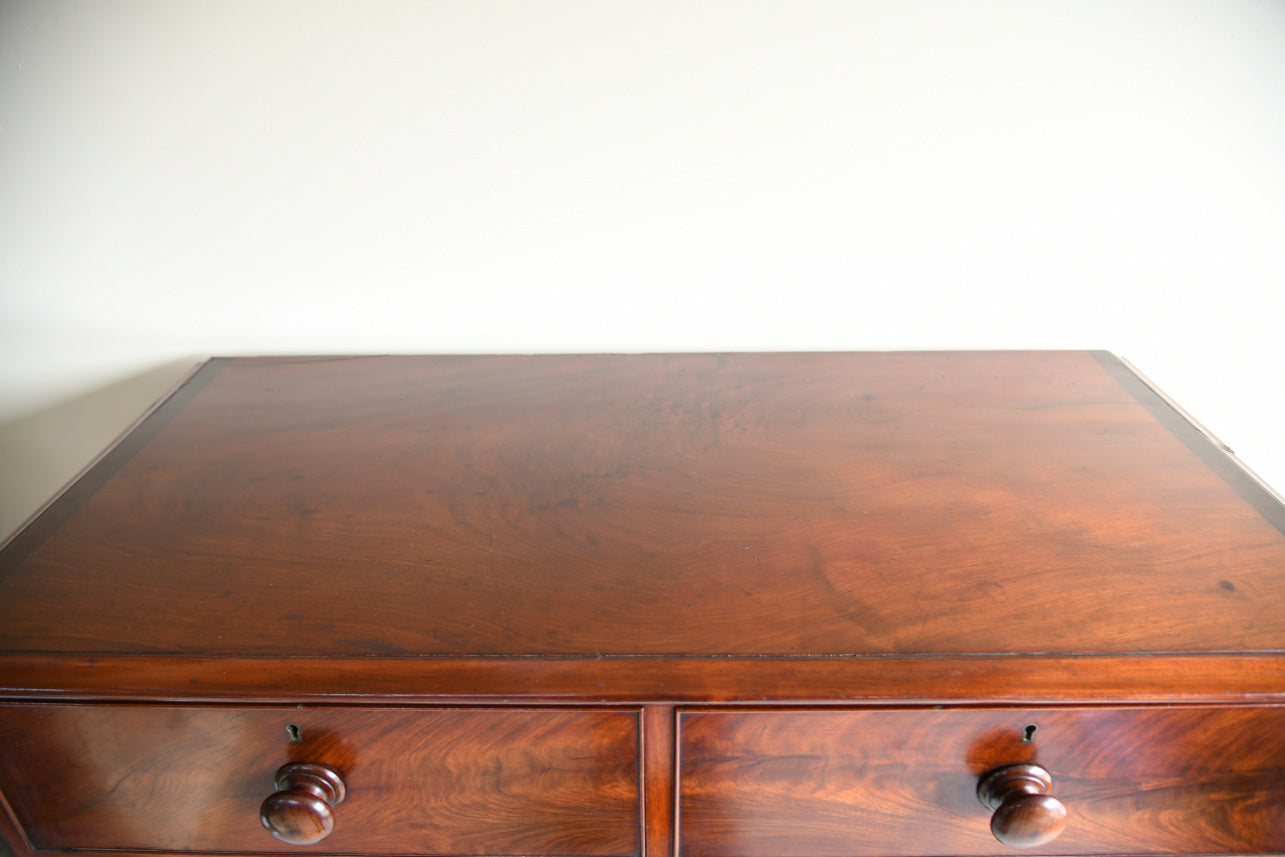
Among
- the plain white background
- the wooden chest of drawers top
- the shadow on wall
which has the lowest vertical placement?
the wooden chest of drawers top

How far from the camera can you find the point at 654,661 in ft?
1.82

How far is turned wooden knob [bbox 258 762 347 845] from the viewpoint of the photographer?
586 millimetres

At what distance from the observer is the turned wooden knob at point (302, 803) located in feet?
1.92

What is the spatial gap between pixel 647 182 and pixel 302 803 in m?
0.67

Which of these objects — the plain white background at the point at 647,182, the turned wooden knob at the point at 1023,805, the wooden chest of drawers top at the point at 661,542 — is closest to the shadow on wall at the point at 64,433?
the plain white background at the point at 647,182

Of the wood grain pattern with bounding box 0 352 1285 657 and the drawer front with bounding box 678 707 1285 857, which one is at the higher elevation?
the wood grain pattern with bounding box 0 352 1285 657

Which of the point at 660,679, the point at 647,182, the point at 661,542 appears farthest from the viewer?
the point at 647,182

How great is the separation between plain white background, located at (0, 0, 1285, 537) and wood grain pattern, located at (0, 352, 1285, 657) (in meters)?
0.10

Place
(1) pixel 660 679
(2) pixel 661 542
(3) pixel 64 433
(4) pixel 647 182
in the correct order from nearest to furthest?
(1) pixel 660 679 < (2) pixel 661 542 < (4) pixel 647 182 < (3) pixel 64 433

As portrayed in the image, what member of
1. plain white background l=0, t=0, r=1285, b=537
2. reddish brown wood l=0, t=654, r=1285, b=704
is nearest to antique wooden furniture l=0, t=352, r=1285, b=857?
reddish brown wood l=0, t=654, r=1285, b=704

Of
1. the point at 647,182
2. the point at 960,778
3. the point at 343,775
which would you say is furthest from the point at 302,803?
the point at 647,182

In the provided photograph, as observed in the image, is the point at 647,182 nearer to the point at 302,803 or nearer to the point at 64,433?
the point at 302,803

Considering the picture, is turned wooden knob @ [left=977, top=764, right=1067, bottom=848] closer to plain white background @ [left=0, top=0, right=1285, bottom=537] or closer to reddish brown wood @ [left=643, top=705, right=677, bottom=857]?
reddish brown wood @ [left=643, top=705, right=677, bottom=857]

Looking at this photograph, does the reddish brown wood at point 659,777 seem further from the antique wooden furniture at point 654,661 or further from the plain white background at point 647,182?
the plain white background at point 647,182
